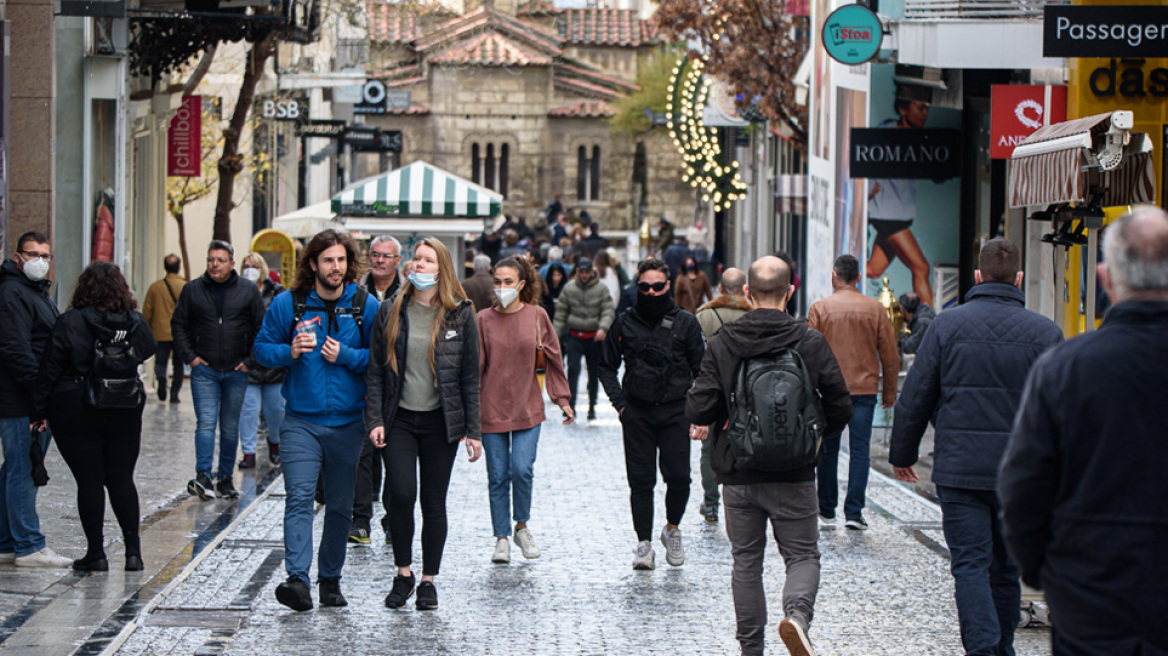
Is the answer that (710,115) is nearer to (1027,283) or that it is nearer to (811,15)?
(811,15)

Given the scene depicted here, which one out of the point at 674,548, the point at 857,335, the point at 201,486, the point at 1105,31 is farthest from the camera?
the point at 201,486

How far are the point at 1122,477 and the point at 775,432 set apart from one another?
253 cm

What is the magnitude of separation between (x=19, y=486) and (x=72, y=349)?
33.4 inches

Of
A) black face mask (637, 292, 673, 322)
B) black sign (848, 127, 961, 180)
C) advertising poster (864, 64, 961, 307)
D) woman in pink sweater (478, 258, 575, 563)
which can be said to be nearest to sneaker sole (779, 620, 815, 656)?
woman in pink sweater (478, 258, 575, 563)

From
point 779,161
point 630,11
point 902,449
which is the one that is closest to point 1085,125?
point 902,449

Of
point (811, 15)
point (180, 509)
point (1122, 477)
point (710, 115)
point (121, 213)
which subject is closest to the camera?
point (1122, 477)

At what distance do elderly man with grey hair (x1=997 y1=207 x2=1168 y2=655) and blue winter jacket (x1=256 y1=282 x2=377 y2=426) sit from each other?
4509 mm

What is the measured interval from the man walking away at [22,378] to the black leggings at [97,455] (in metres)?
0.21

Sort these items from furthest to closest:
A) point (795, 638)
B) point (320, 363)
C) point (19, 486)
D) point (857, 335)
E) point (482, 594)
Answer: point (857, 335) → point (19, 486) → point (482, 594) → point (320, 363) → point (795, 638)

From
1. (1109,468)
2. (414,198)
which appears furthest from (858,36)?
(1109,468)

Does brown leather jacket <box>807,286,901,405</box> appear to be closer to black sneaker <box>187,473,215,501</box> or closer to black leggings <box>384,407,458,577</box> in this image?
black leggings <box>384,407,458,577</box>

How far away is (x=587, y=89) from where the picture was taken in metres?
74.9

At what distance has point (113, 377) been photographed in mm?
8711

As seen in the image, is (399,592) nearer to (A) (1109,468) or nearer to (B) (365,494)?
(B) (365,494)
